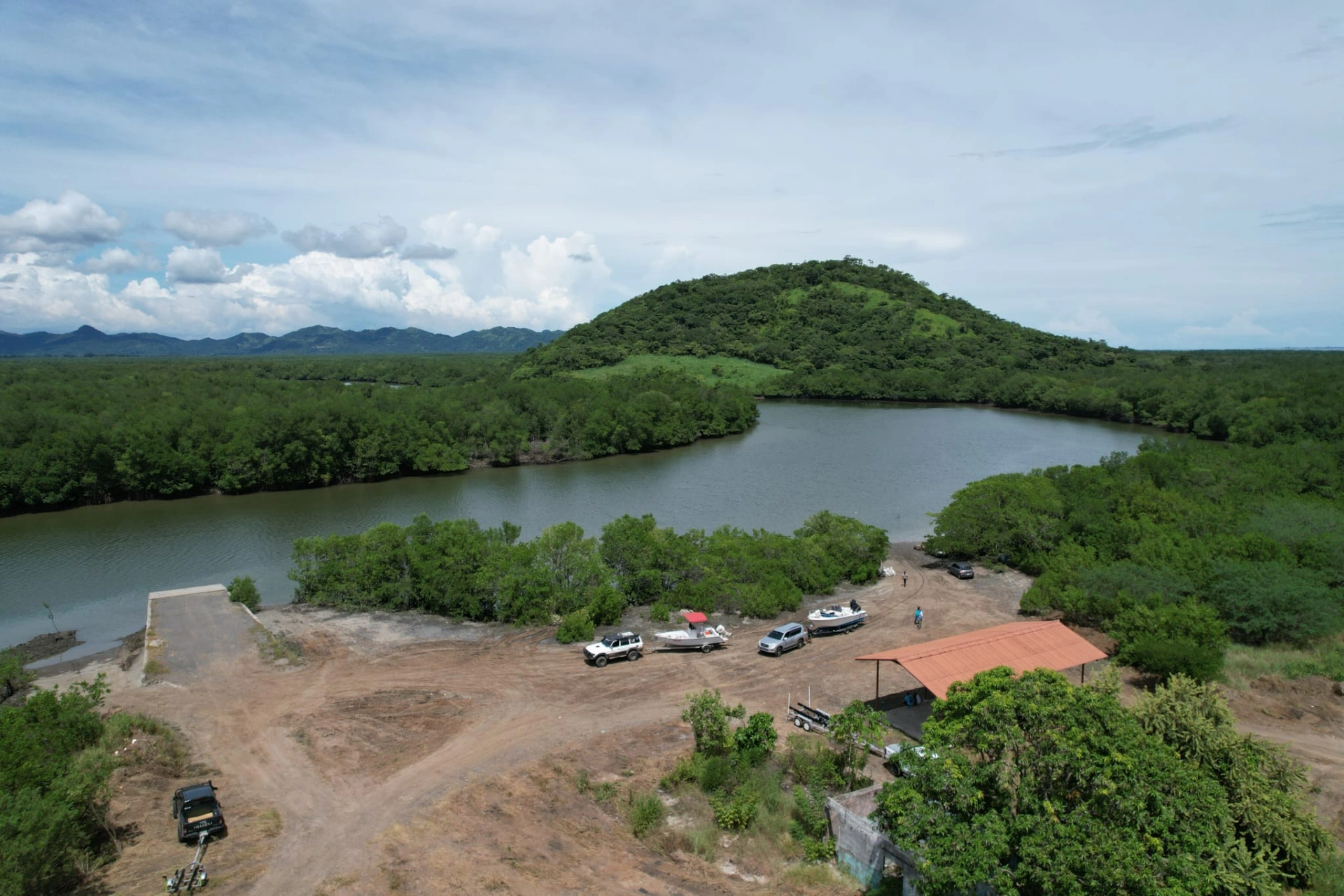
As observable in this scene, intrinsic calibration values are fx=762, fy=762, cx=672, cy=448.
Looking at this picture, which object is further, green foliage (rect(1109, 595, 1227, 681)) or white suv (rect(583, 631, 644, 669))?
white suv (rect(583, 631, 644, 669))

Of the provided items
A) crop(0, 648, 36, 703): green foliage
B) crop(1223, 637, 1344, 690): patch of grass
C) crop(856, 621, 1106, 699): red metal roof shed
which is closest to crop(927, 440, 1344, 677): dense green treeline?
crop(1223, 637, 1344, 690): patch of grass

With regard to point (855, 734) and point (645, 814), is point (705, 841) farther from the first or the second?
point (855, 734)

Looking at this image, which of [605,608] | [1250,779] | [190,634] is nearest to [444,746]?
[605,608]

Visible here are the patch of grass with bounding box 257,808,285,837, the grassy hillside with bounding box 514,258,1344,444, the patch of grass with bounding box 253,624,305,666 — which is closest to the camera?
the patch of grass with bounding box 257,808,285,837

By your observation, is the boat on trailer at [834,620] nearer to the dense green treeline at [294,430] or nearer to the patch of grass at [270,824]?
the patch of grass at [270,824]

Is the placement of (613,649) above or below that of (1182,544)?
below

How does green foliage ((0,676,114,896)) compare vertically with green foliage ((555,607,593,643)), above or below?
above

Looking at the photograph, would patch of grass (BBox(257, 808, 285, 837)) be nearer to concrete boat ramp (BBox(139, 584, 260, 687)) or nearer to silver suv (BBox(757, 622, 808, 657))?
concrete boat ramp (BBox(139, 584, 260, 687))
